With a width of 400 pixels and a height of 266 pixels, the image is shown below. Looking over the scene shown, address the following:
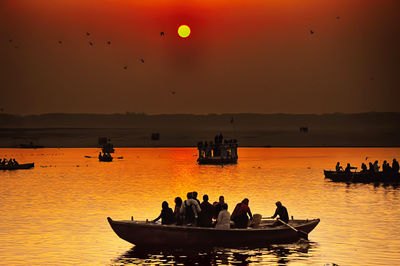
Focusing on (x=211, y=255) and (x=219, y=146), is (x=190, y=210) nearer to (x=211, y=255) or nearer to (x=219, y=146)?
(x=211, y=255)

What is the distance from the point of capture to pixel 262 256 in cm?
3155

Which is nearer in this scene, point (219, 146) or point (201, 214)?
point (201, 214)

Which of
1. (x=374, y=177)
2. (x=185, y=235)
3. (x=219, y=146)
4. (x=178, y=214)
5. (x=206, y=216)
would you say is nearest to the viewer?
(x=185, y=235)

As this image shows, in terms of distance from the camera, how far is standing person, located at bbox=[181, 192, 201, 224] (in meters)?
31.4

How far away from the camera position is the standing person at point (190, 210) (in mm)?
31406

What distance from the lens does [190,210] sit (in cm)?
3156

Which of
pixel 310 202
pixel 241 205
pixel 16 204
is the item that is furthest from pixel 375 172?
pixel 241 205

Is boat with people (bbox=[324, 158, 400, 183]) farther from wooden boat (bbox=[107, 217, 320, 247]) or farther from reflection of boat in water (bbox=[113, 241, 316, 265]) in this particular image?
wooden boat (bbox=[107, 217, 320, 247])

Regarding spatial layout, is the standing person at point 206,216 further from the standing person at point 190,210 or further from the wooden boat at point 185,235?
the wooden boat at point 185,235

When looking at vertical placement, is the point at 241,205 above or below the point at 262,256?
above

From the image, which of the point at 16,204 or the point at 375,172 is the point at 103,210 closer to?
the point at 16,204

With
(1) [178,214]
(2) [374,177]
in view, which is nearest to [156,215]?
(1) [178,214]

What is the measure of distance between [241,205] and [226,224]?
4.13ft

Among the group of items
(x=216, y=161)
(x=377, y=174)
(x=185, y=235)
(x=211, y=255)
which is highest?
(x=216, y=161)
